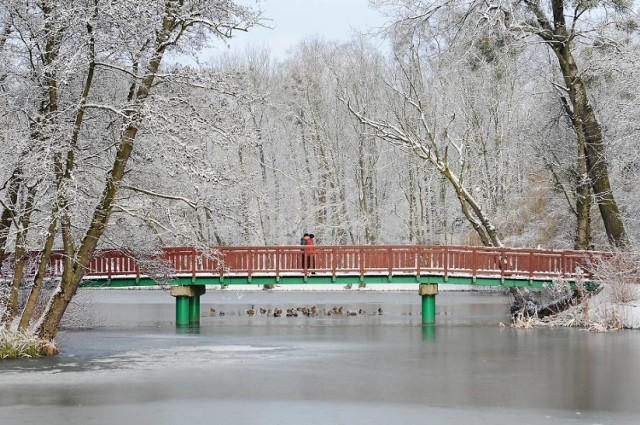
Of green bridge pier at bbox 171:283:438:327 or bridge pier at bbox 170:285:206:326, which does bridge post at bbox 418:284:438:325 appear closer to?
green bridge pier at bbox 171:283:438:327

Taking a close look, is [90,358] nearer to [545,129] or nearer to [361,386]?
[361,386]

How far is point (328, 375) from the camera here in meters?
19.5

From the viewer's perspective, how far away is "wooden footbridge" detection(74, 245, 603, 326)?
31359 millimetres

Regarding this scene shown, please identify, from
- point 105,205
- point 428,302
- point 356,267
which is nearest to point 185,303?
point 356,267

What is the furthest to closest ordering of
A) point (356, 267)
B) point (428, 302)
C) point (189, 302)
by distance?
Result: point (189, 302)
point (428, 302)
point (356, 267)

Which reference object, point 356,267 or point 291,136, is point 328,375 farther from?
point 291,136

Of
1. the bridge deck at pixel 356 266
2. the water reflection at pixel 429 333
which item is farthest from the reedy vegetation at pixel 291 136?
the water reflection at pixel 429 333

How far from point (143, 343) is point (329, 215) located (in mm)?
31316

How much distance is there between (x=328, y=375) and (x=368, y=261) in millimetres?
12972

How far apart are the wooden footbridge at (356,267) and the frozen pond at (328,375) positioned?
135 cm

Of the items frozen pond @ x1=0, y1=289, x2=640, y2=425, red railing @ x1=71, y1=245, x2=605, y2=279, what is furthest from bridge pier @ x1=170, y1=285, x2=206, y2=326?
red railing @ x1=71, y1=245, x2=605, y2=279

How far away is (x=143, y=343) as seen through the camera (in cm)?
2608

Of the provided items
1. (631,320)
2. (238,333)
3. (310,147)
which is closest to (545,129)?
(631,320)

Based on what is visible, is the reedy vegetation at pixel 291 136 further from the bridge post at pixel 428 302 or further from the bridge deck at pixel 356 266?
the bridge post at pixel 428 302
